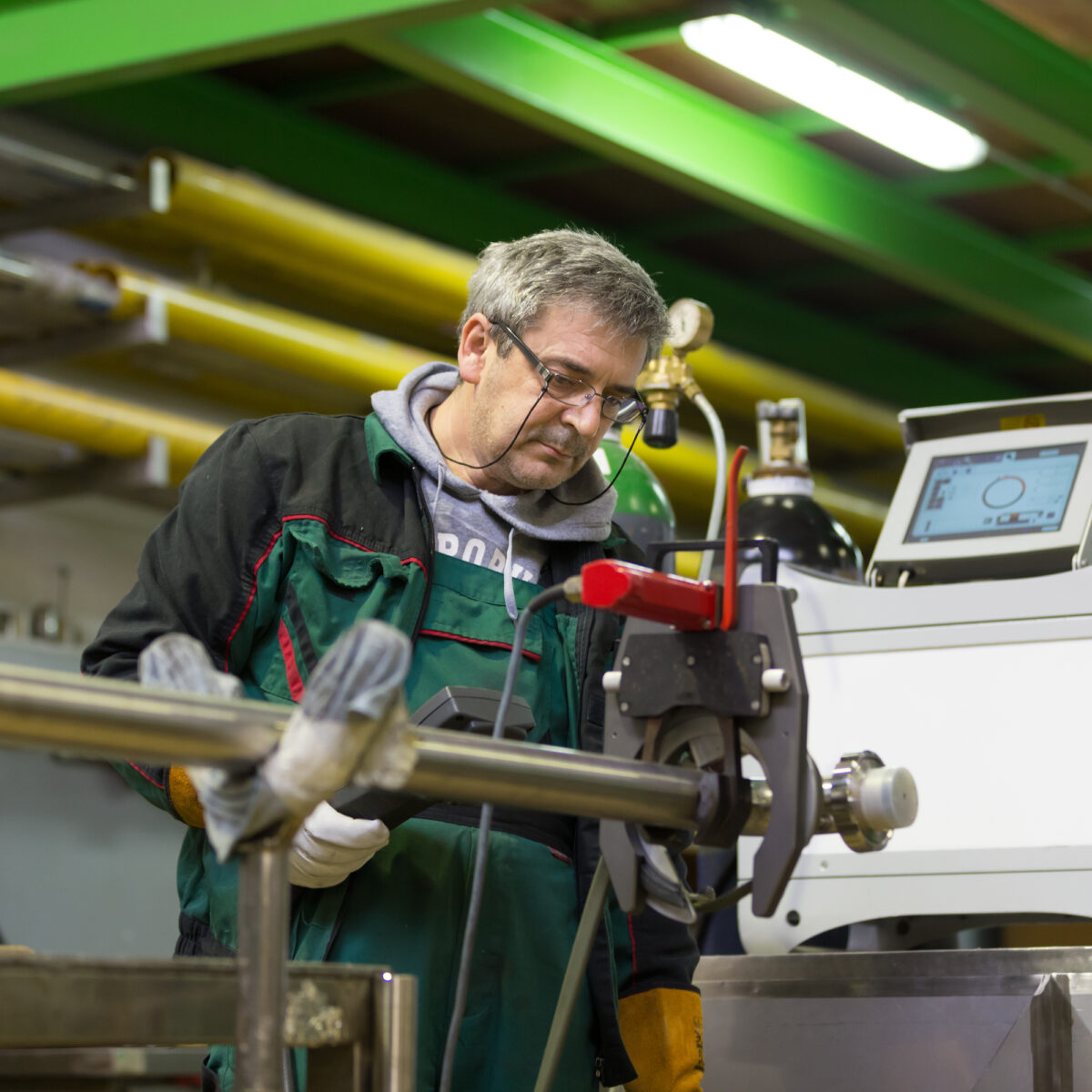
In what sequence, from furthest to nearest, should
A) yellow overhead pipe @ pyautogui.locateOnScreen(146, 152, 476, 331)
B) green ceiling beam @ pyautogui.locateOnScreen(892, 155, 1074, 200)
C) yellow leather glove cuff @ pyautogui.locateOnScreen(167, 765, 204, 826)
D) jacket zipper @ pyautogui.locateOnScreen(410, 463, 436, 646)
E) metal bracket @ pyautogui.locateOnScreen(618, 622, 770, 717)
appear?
green ceiling beam @ pyautogui.locateOnScreen(892, 155, 1074, 200)
yellow overhead pipe @ pyautogui.locateOnScreen(146, 152, 476, 331)
jacket zipper @ pyautogui.locateOnScreen(410, 463, 436, 646)
yellow leather glove cuff @ pyautogui.locateOnScreen(167, 765, 204, 826)
metal bracket @ pyautogui.locateOnScreen(618, 622, 770, 717)

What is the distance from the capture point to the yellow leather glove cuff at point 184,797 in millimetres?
1386

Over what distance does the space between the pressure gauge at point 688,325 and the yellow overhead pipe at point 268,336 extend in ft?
4.09

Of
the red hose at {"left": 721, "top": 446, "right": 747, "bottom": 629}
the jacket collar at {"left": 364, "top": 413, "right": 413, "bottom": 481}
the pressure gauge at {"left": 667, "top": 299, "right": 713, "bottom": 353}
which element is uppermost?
the pressure gauge at {"left": 667, "top": 299, "right": 713, "bottom": 353}

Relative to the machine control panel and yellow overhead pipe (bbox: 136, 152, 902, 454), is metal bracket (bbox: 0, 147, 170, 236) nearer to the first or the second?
yellow overhead pipe (bbox: 136, 152, 902, 454)

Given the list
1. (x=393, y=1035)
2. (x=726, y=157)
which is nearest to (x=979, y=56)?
(x=726, y=157)

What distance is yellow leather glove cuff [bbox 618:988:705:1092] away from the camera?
1528 millimetres

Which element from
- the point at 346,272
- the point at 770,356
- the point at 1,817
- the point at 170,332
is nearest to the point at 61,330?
the point at 170,332

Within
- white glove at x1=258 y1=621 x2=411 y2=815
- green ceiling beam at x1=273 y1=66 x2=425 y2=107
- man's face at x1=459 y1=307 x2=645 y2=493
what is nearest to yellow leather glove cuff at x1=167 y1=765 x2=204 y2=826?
man's face at x1=459 y1=307 x2=645 y2=493

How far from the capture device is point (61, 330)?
3.33m

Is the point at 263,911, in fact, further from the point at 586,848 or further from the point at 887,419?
the point at 887,419

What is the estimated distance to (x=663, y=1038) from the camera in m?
1.54

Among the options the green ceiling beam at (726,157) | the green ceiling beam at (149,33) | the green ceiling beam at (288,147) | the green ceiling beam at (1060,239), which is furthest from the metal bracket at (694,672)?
the green ceiling beam at (1060,239)

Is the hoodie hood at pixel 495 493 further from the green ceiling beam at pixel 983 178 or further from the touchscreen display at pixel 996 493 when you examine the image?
the green ceiling beam at pixel 983 178

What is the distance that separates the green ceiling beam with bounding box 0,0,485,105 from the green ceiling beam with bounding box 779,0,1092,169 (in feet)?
2.84
